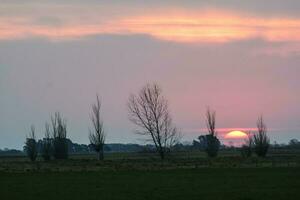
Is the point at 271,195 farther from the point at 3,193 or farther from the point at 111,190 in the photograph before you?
the point at 3,193

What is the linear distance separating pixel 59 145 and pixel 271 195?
255 ft

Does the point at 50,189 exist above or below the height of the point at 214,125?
below

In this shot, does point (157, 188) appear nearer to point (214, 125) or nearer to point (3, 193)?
point (3, 193)

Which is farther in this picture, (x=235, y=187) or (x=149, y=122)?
(x=149, y=122)

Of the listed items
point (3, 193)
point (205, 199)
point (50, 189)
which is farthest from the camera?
point (50, 189)

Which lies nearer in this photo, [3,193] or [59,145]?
[3,193]

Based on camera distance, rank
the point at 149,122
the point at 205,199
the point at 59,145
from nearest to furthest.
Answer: the point at 205,199, the point at 149,122, the point at 59,145

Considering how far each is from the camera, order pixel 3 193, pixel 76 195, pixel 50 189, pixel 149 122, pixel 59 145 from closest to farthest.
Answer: pixel 76 195 → pixel 3 193 → pixel 50 189 → pixel 149 122 → pixel 59 145

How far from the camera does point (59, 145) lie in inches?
3935

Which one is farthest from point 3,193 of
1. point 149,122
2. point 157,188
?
point 149,122

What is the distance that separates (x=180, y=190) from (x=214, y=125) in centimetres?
7263

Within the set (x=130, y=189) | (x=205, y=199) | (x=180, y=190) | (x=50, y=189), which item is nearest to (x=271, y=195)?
(x=205, y=199)

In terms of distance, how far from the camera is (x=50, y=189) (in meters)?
31.2

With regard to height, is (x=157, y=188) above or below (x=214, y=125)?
below
